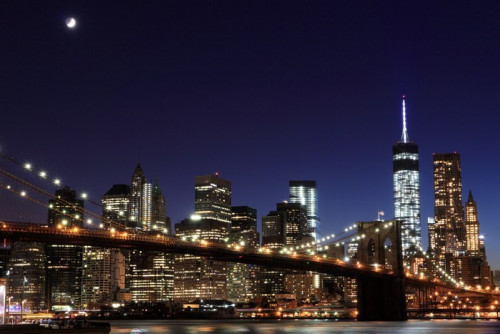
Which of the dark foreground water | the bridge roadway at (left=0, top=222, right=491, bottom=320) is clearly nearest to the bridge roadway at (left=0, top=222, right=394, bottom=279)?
the bridge roadway at (left=0, top=222, right=491, bottom=320)

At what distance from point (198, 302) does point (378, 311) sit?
88558mm

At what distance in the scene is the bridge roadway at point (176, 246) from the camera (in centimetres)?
6266

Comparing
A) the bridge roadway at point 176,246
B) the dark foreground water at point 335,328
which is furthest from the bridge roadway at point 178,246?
the dark foreground water at point 335,328

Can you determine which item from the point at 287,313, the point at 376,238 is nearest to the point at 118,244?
the point at 376,238

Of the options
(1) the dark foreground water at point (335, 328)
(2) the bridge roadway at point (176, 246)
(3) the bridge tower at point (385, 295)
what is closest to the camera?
(2) the bridge roadway at point (176, 246)

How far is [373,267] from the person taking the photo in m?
90.6

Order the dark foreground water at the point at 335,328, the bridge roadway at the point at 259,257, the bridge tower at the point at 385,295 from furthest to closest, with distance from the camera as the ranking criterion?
1. the bridge tower at the point at 385,295
2. the dark foreground water at the point at 335,328
3. the bridge roadway at the point at 259,257

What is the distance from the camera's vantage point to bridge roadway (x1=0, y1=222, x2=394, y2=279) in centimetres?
6266

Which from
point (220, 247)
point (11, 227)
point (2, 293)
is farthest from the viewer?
point (220, 247)

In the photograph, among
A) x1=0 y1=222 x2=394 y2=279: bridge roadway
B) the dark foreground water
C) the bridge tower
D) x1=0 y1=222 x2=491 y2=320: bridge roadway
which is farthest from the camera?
the bridge tower

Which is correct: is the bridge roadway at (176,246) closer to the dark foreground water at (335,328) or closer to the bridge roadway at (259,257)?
the bridge roadway at (259,257)

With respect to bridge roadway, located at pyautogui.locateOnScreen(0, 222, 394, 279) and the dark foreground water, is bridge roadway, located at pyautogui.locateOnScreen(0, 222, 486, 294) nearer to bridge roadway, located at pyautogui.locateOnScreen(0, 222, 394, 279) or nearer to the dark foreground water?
bridge roadway, located at pyautogui.locateOnScreen(0, 222, 394, 279)

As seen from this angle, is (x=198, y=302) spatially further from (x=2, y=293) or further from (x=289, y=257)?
(x=2, y=293)

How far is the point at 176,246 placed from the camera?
247 ft
